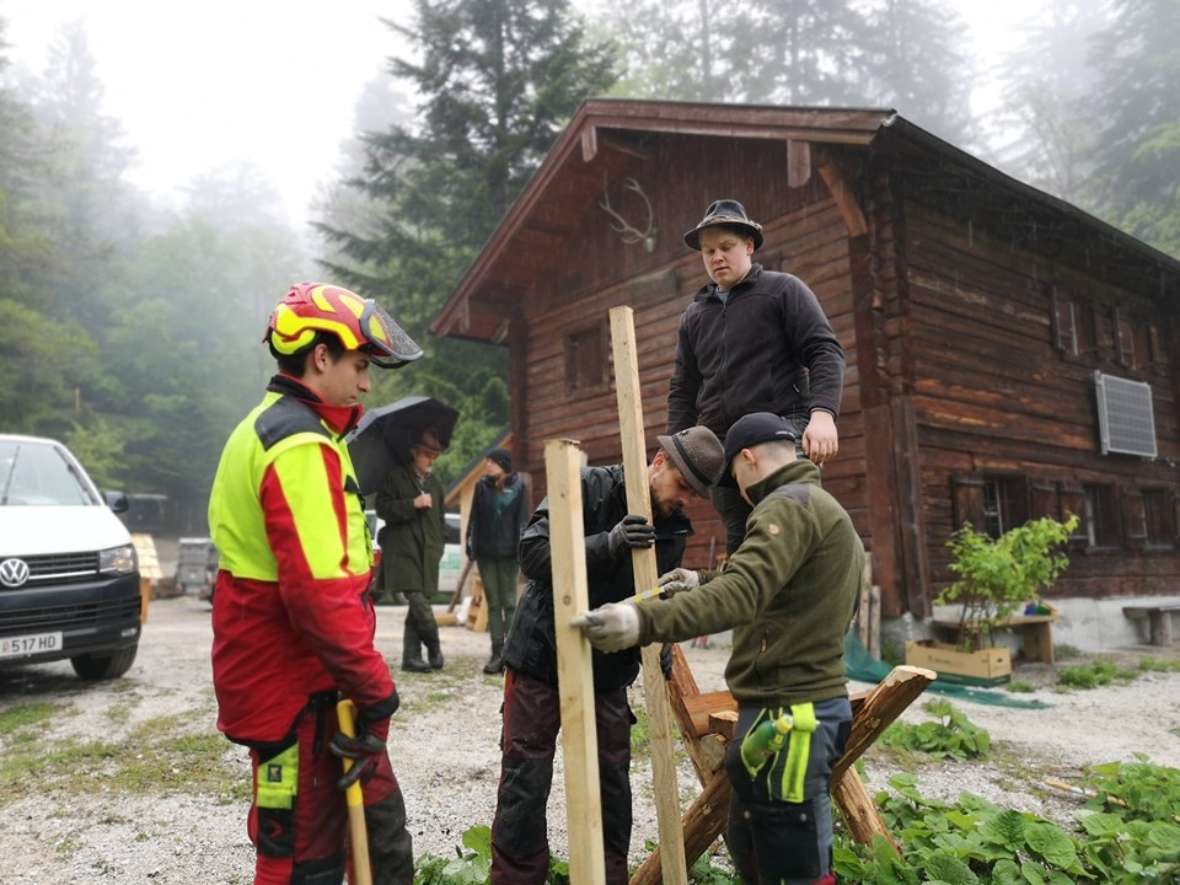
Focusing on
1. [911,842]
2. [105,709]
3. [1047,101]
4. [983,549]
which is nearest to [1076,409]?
[983,549]

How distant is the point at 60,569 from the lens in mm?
6523

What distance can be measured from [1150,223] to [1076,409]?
14693 millimetres

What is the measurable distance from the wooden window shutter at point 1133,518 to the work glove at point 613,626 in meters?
13.4

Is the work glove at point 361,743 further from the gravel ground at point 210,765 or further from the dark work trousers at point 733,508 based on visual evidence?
the gravel ground at point 210,765

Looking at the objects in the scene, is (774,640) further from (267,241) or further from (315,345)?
(267,241)

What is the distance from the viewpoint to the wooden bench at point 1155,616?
40.4 feet

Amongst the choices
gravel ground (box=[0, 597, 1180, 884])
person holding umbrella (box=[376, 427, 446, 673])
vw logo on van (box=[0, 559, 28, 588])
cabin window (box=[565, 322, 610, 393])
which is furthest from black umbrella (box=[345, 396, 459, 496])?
cabin window (box=[565, 322, 610, 393])

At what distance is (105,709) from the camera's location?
6.35 m

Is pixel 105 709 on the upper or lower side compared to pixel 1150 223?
lower

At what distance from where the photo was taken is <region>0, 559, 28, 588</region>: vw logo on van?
6.19m

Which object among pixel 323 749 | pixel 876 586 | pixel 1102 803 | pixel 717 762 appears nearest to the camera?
pixel 323 749

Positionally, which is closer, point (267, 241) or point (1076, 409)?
point (1076, 409)

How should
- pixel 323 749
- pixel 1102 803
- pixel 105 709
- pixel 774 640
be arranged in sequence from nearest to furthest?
1. pixel 323 749
2. pixel 774 640
3. pixel 1102 803
4. pixel 105 709

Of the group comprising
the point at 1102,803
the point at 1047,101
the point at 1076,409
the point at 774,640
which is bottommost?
the point at 1102,803
